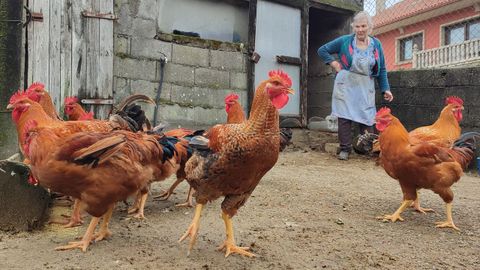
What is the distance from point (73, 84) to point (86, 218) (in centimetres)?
291

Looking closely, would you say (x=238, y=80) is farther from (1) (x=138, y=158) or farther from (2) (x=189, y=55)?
(1) (x=138, y=158)

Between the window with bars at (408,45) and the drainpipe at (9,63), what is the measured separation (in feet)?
62.3

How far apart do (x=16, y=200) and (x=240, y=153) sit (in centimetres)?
197

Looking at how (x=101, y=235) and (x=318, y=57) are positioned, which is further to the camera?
(x=318, y=57)

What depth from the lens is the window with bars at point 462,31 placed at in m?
17.4

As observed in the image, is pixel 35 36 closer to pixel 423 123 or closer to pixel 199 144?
pixel 199 144

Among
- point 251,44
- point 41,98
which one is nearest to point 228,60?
point 251,44

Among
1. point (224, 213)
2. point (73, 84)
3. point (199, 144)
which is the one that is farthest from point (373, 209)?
point (73, 84)

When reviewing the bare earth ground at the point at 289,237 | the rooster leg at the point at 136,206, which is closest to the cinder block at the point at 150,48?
the bare earth ground at the point at 289,237

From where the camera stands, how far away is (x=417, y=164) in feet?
13.3

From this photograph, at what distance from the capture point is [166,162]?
4043 mm

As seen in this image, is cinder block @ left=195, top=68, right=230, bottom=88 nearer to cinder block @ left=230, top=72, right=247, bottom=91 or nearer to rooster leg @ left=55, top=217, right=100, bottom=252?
cinder block @ left=230, top=72, right=247, bottom=91

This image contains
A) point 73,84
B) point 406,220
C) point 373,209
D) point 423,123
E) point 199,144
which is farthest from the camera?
point 423,123

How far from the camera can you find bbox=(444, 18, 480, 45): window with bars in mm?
17406
